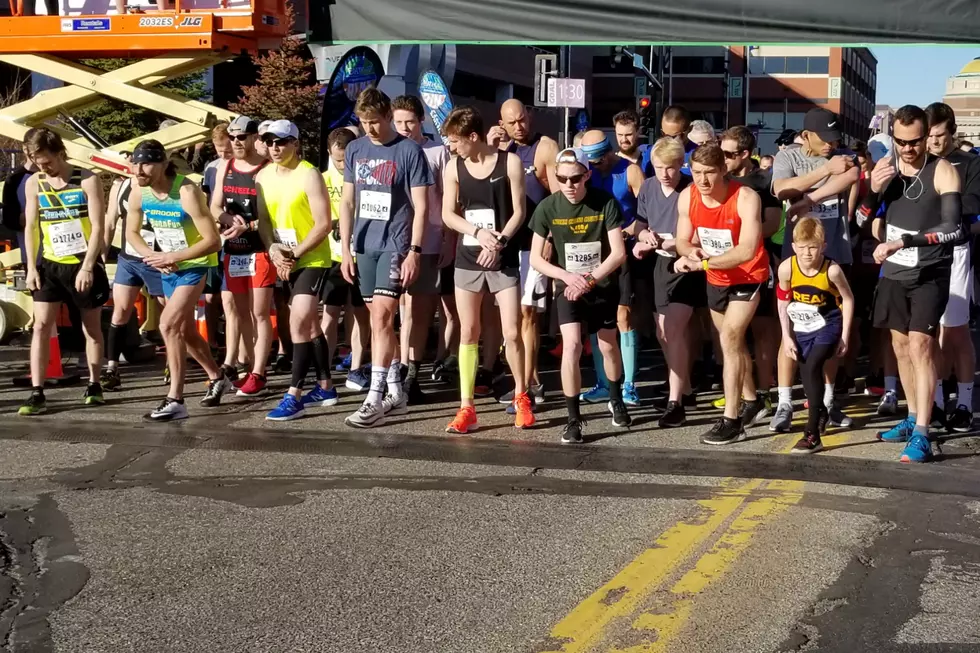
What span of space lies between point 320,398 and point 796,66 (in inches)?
4575

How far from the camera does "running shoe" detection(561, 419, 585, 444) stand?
832cm

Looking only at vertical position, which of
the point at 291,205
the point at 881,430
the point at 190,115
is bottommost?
the point at 881,430

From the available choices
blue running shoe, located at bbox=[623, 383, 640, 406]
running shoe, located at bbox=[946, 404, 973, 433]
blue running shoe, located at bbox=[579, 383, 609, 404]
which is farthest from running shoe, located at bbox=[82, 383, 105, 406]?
running shoe, located at bbox=[946, 404, 973, 433]

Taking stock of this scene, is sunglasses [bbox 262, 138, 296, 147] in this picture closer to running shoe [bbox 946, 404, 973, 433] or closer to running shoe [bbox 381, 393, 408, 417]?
running shoe [bbox 381, 393, 408, 417]

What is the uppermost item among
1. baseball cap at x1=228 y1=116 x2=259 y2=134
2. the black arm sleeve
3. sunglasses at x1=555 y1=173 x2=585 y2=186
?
baseball cap at x1=228 y1=116 x2=259 y2=134

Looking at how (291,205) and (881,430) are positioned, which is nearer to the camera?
(881,430)

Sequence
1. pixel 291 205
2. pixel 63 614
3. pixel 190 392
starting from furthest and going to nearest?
pixel 190 392 < pixel 291 205 < pixel 63 614

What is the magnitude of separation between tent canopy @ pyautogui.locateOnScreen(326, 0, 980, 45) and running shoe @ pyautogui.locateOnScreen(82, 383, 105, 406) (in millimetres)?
3176

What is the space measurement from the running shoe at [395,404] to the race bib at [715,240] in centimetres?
245

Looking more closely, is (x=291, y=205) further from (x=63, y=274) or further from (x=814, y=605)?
(x=814, y=605)

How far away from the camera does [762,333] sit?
30.9ft

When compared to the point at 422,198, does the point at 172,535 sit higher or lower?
lower

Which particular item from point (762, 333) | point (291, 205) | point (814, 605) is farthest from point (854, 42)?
point (814, 605)

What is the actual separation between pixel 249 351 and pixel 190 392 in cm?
56
